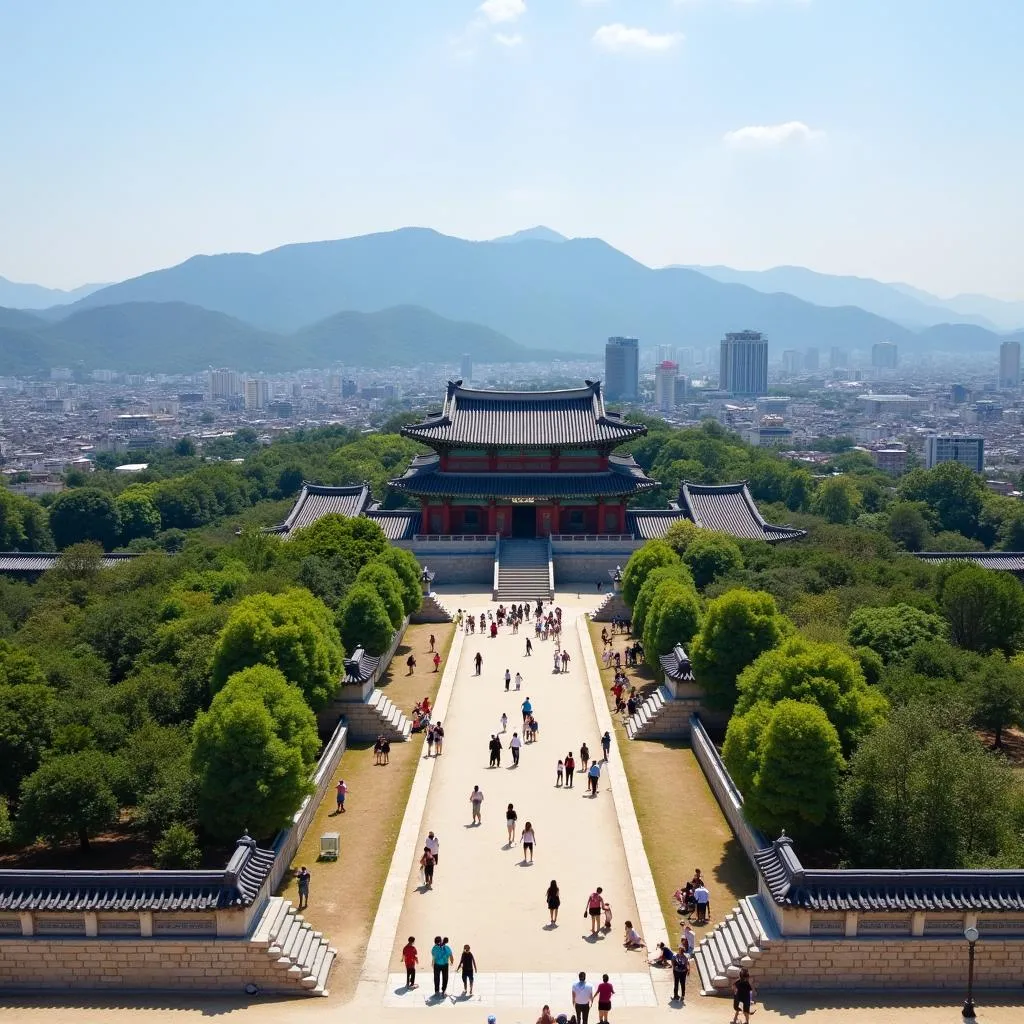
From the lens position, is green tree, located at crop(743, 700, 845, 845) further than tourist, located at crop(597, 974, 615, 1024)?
Yes

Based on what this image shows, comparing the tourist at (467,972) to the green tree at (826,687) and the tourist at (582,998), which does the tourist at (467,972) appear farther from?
the green tree at (826,687)

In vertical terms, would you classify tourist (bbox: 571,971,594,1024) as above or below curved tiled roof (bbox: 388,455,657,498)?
below

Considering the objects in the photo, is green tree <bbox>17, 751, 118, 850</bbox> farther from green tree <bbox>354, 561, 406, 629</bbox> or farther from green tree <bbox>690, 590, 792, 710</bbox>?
green tree <bbox>354, 561, 406, 629</bbox>

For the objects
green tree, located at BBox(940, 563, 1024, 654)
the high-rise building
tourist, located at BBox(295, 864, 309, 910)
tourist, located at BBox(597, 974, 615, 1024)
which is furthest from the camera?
the high-rise building

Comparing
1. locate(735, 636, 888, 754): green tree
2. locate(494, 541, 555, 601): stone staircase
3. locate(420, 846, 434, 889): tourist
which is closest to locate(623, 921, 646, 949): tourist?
locate(420, 846, 434, 889): tourist

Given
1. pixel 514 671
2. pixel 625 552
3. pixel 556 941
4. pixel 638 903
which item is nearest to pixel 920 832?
pixel 638 903

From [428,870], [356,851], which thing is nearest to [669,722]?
[356,851]

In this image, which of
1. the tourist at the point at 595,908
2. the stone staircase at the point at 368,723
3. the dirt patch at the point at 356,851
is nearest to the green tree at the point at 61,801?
the dirt patch at the point at 356,851
